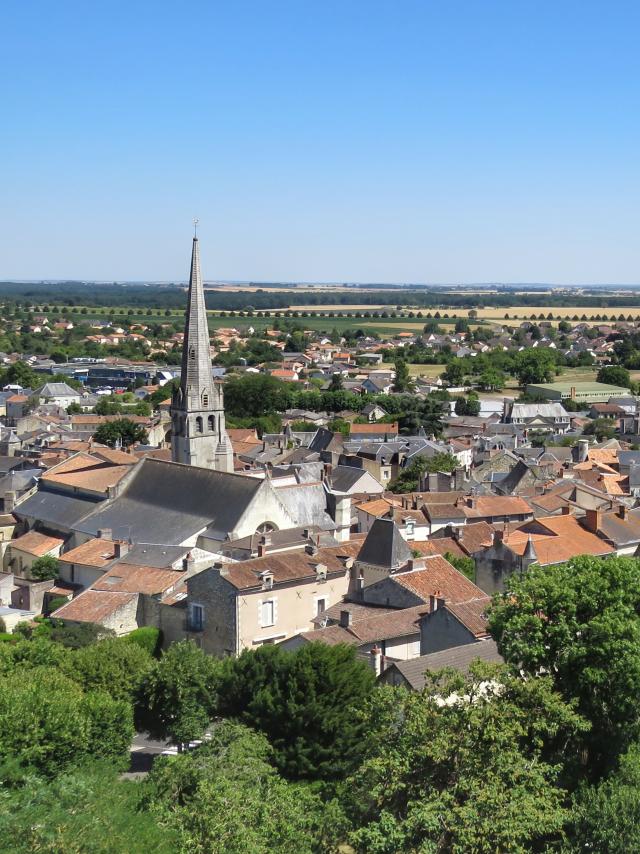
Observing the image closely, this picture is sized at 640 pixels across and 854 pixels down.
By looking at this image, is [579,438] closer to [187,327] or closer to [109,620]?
[187,327]

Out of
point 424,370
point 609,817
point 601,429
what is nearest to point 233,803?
point 609,817

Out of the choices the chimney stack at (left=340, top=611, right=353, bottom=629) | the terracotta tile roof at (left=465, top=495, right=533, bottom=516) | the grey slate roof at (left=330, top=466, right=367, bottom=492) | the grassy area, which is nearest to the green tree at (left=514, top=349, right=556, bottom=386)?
the grassy area

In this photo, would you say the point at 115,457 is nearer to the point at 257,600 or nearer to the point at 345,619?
the point at 257,600

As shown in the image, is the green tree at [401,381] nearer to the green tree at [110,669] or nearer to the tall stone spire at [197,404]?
the tall stone spire at [197,404]

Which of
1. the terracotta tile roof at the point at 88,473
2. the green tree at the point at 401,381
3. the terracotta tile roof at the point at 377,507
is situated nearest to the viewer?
the terracotta tile roof at the point at 88,473

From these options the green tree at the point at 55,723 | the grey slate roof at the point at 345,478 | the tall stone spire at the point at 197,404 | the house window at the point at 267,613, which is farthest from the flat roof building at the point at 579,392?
the green tree at the point at 55,723

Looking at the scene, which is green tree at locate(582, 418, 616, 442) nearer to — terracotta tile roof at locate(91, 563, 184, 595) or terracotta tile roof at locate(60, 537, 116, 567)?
terracotta tile roof at locate(60, 537, 116, 567)
